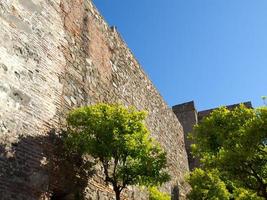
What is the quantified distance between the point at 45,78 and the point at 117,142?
5.79ft

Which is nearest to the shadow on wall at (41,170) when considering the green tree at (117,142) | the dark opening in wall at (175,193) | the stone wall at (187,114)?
the green tree at (117,142)

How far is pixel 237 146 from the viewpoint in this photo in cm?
740

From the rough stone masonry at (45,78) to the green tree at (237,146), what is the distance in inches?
82.6

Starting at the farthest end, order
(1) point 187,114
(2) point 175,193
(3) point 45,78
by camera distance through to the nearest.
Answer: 1. (1) point 187,114
2. (2) point 175,193
3. (3) point 45,78

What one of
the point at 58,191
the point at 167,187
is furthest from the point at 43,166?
the point at 167,187

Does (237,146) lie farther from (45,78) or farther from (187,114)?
(187,114)

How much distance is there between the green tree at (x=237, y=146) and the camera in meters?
7.23

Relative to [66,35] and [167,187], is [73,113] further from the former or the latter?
[167,187]

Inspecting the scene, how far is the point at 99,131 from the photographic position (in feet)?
21.4

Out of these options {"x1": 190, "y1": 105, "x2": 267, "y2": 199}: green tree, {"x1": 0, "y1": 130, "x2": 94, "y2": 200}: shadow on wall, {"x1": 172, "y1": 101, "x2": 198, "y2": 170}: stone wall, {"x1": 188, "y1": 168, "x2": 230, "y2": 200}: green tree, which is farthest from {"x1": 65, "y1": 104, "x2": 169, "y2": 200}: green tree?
{"x1": 172, "y1": 101, "x2": 198, "y2": 170}: stone wall

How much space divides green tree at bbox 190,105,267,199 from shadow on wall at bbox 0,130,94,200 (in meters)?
2.60

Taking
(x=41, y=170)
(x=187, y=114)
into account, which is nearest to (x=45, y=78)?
(x=41, y=170)

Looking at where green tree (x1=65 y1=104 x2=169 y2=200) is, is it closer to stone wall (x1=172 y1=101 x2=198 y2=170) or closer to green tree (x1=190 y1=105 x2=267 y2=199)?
green tree (x1=190 y1=105 x2=267 y2=199)

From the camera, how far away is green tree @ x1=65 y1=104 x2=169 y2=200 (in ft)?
21.2
